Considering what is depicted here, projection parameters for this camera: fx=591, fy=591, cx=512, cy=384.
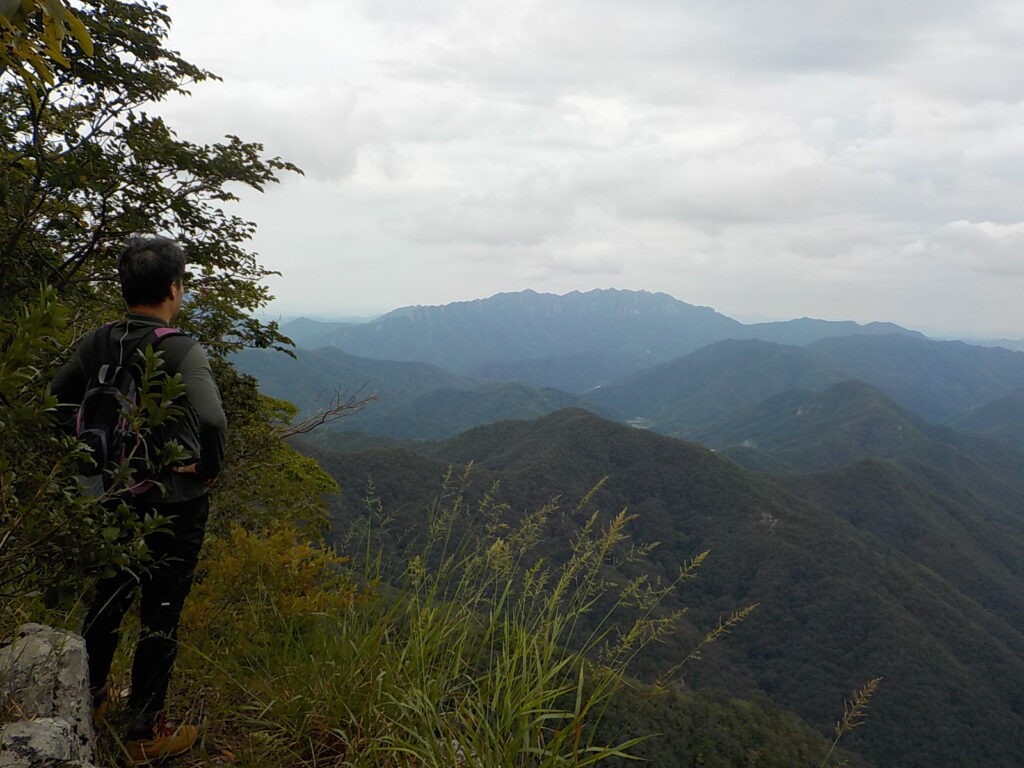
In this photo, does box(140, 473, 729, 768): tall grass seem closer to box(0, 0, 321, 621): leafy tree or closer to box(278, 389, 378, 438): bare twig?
box(0, 0, 321, 621): leafy tree

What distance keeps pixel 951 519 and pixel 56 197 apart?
179m

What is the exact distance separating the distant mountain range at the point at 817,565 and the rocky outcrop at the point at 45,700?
40.5 meters

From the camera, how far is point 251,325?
8.56 metres

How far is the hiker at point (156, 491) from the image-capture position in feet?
7.27

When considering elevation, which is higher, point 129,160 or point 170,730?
point 129,160

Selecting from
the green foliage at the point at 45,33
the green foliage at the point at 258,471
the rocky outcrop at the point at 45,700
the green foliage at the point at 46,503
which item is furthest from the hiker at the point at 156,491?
the green foliage at the point at 258,471

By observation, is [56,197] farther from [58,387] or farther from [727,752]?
[727,752]

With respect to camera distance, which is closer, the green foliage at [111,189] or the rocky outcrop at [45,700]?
the rocky outcrop at [45,700]

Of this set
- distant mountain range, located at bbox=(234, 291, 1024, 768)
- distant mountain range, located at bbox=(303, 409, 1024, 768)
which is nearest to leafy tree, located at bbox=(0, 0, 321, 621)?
Answer: distant mountain range, located at bbox=(234, 291, 1024, 768)

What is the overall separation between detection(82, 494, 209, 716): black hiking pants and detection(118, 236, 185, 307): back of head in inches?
32.3

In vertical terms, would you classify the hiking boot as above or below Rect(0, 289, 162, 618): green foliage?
below

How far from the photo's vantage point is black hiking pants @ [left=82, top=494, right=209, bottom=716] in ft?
7.58

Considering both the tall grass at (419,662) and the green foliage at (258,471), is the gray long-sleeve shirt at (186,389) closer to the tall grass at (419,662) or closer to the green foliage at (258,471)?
the tall grass at (419,662)

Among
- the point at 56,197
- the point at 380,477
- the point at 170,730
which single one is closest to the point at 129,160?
the point at 56,197
